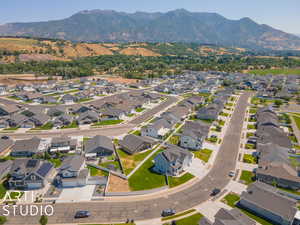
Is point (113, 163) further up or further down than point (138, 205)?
further up

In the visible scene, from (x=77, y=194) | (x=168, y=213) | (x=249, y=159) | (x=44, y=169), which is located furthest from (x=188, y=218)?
(x=44, y=169)

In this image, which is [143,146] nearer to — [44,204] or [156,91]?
[44,204]

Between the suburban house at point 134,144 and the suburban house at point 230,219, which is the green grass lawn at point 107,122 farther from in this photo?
the suburban house at point 230,219

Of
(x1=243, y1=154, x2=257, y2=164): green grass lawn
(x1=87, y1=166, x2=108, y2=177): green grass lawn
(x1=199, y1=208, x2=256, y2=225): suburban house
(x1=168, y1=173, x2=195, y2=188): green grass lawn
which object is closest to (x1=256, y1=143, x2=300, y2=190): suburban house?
(x1=243, y1=154, x2=257, y2=164): green grass lawn

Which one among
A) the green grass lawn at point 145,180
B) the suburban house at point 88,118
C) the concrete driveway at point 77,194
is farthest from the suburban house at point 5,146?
the green grass lawn at point 145,180

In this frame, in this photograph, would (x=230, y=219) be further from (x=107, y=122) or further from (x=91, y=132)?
(x=107, y=122)

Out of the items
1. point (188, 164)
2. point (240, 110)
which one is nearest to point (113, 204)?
point (188, 164)
